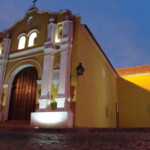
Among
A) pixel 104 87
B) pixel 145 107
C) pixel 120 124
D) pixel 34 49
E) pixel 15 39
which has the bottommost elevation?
pixel 120 124

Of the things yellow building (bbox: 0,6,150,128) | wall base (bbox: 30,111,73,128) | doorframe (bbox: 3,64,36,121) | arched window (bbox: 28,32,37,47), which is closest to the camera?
wall base (bbox: 30,111,73,128)

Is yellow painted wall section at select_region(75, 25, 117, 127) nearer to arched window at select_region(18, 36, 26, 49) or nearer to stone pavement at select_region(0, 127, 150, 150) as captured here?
arched window at select_region(18, 36, 26, 49)

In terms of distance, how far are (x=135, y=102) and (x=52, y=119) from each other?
9.66 metres

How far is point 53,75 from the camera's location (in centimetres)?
1013

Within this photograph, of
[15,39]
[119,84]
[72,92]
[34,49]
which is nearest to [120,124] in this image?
[119,84]

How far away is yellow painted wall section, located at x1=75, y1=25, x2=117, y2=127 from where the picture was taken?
9.87 m

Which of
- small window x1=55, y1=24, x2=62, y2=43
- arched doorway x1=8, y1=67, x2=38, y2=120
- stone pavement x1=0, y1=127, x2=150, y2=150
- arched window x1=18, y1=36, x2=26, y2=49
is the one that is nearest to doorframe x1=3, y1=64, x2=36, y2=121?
arched doorway x1=8, y1=67, x2=38, y2=120

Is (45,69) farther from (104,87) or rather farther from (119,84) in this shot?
(119,84)

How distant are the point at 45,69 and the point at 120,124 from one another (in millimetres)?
9397

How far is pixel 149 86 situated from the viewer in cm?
1612

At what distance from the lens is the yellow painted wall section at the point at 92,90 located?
9.87 metres

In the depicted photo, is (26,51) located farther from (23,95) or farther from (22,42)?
(23,95)

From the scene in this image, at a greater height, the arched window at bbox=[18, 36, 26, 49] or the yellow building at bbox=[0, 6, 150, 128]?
the arched window at bbox=[18, 36, 26, 49]

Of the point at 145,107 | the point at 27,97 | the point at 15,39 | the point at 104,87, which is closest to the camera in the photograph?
the point at 27,97
